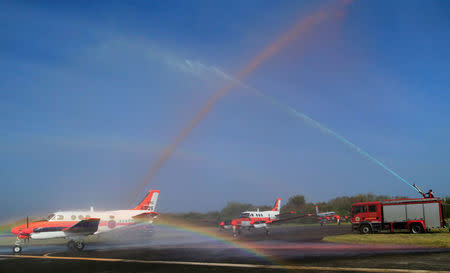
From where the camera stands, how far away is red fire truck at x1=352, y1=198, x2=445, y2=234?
32.5 meters

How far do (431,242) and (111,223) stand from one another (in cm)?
2688

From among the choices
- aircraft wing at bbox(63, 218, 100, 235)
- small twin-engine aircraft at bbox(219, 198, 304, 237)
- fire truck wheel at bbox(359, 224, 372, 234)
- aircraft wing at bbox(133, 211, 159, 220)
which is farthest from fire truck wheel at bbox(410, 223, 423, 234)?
aircraft wing at bbox(63, 218, 100, 235)

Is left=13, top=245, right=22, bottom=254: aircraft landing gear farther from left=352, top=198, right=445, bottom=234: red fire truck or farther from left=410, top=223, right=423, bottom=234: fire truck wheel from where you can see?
left=410, top=223, right=423, bottom=234: fire truck wheel

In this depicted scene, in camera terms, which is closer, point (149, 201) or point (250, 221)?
point (250, 221)

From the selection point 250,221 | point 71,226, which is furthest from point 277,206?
point 71,226

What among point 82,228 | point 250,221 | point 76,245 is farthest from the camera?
point 250,221

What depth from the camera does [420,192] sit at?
34.3 metres

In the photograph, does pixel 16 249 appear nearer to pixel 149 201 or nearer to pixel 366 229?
pixel 149 201

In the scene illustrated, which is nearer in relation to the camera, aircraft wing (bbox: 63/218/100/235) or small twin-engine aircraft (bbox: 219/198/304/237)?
aircraft wing (bbox: 63/218/100/235)

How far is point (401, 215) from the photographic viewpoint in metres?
33.9

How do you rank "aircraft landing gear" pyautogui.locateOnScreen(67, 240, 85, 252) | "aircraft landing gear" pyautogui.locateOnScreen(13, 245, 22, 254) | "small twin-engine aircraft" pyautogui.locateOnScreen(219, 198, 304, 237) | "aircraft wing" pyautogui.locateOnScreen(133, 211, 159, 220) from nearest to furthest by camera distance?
"aircraft landing gear" pyautogui.locateOnScreen(13, 245, 22, 254) < "aircraft landing gear" pyautogui.locateOnScreen(67, 240, 85, 252) < "aircraft wing" pyautogui.locateOnScreen(133, 211, 159, 220) < "small twin-engine aircraft" pyautogui.locateOnScreen(219, 198, 304, 237)

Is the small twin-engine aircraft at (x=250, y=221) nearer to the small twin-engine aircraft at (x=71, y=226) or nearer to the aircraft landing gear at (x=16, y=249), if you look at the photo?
the small twin-engine aircraft at (x=71, y=226)

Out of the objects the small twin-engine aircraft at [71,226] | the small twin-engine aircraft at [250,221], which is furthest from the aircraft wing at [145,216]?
the small twin-engine aircraft at [250,221]

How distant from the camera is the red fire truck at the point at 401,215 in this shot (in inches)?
1281
